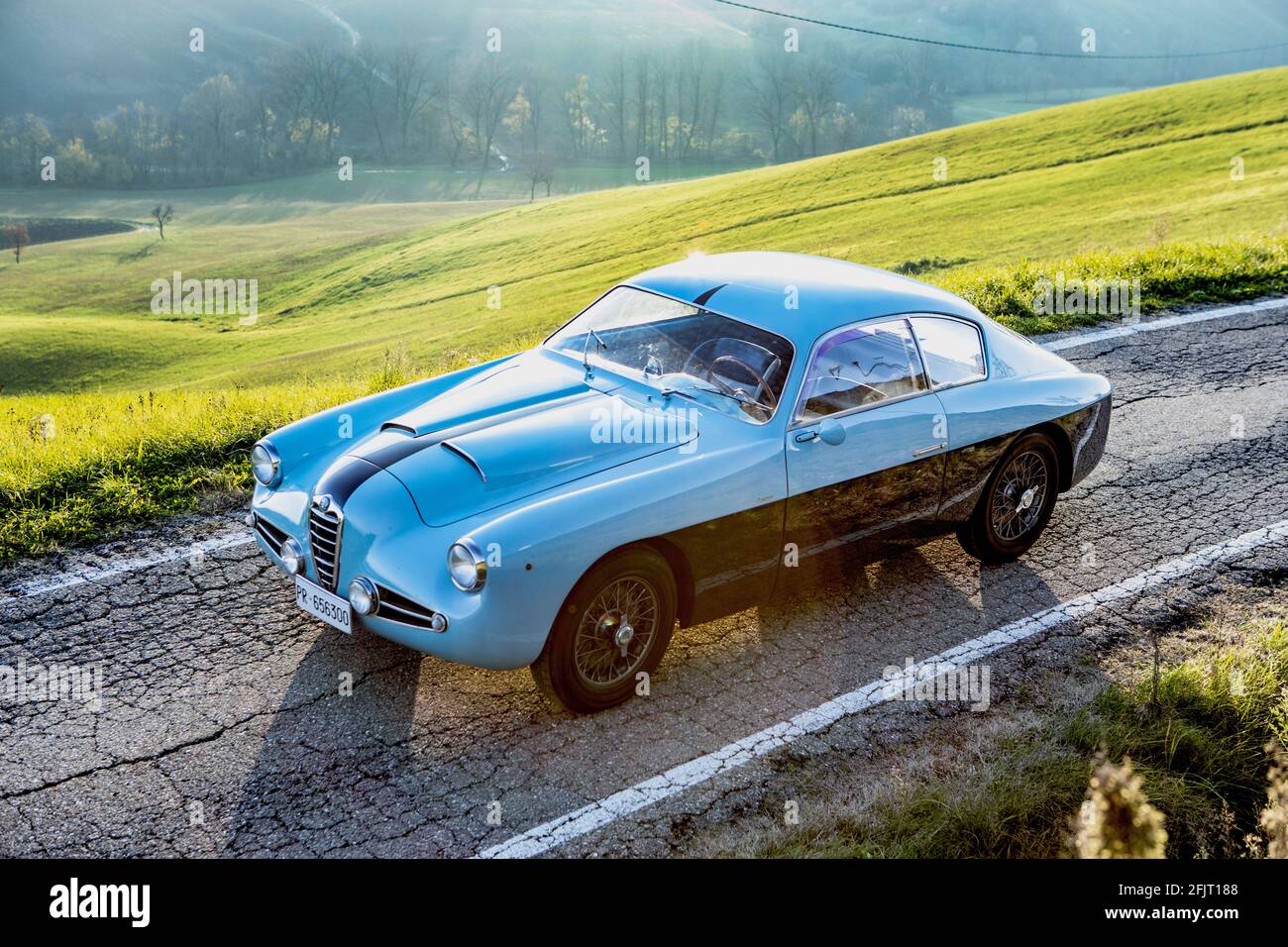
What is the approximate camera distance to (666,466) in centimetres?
489

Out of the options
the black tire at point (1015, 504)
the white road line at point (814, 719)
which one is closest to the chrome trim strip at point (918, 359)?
the black tire at point (1015, 504)

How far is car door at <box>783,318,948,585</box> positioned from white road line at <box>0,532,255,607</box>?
3236 millimetres

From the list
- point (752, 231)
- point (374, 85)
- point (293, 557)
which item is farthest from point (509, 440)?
point (374, 85)

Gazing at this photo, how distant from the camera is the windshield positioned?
211 inches

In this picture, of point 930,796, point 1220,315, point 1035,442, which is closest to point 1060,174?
point 1220,315

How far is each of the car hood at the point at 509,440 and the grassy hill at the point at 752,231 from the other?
19.8 meters

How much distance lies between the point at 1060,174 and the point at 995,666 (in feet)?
114

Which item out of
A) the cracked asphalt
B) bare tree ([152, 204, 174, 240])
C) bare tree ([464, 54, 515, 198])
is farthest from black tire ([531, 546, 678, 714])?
bare tree ([464, 54, 515, 198])

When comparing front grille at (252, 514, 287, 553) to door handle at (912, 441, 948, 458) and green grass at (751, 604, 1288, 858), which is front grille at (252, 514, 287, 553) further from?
door handle at (912, 441, 948, 458)

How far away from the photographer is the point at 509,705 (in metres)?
4.89

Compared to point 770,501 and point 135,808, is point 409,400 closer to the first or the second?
point 770,501

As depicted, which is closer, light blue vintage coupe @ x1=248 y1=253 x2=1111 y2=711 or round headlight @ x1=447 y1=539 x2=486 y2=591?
round headlight @ x1=447 y1=539 x2=486 y2=591

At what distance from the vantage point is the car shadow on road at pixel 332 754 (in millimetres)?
4031

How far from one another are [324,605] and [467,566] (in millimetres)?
897
